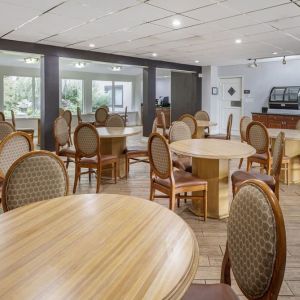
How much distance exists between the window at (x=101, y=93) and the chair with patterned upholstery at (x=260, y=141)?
10.0 metres

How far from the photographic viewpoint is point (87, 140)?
4355mm

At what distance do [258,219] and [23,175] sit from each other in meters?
1.33

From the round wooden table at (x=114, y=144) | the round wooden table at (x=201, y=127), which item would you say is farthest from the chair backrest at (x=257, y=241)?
the round wooden table at (x=201, y=127)

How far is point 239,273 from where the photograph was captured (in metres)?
1.33

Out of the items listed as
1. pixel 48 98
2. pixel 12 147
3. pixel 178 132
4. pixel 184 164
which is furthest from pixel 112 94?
pixel 12 147

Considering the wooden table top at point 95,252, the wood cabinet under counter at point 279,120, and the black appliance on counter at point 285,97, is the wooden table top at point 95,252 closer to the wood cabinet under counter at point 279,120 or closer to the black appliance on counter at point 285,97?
the wood cabinet under counter at point 279,120

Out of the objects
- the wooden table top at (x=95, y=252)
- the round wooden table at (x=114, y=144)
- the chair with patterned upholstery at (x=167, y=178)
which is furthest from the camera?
the round wooden table at (x=114, y=144)

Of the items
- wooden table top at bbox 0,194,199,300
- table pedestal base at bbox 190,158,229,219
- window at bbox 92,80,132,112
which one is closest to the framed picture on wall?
window at bbox 92,80,132,112

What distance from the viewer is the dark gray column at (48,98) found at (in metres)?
7.24

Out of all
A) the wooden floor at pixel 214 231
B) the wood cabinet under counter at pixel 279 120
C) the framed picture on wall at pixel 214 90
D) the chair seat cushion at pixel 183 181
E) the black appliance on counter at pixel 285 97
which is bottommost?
the wooden floor at pixel 214 231

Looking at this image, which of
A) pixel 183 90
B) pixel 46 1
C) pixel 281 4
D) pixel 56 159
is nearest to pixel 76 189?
pixel 46 1

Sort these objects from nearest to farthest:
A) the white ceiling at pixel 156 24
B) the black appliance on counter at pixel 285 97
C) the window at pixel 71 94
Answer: the white ceiling at pixel 156 24
the black appliance on counter at pixel 285 97
the window at pixel 71 94

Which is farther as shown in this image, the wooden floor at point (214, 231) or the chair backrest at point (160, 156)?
the chair backrest at point (160, 156)

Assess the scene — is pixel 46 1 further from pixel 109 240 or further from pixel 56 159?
pixel 109 240
